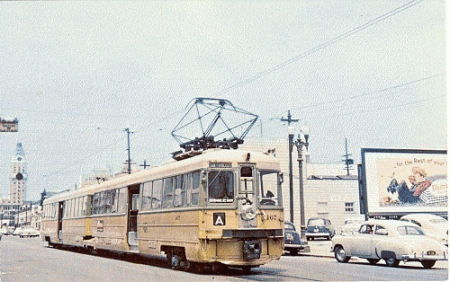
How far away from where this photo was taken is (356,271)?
51.1ft

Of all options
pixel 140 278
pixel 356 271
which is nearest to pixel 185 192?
pixel 140 278

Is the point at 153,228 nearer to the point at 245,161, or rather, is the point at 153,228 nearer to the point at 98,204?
the point at 245,161

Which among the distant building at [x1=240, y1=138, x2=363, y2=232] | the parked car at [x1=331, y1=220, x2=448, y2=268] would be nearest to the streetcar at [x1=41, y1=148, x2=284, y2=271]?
the parked car at [x1=331, y1=220, x2=448, y2=268]

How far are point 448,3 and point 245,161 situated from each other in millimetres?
6177

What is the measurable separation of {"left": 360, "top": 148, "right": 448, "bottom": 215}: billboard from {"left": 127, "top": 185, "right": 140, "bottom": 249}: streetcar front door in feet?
44.8

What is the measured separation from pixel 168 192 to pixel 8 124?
4.66 metres

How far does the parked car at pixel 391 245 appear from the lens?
55.9 feet

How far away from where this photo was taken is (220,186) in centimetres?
1502

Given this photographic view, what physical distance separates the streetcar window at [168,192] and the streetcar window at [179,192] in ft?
0.90

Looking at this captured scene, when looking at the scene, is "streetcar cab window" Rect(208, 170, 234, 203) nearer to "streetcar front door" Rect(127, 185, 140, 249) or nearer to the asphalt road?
the asphalt road

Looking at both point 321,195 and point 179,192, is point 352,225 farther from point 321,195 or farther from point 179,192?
point 179,192

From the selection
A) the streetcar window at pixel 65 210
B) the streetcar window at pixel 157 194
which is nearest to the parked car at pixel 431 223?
the streetcar window at pixel 157 194

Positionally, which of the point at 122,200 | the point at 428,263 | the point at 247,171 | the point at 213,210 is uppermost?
the point at 247,171

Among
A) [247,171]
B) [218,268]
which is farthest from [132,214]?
[247,171]
